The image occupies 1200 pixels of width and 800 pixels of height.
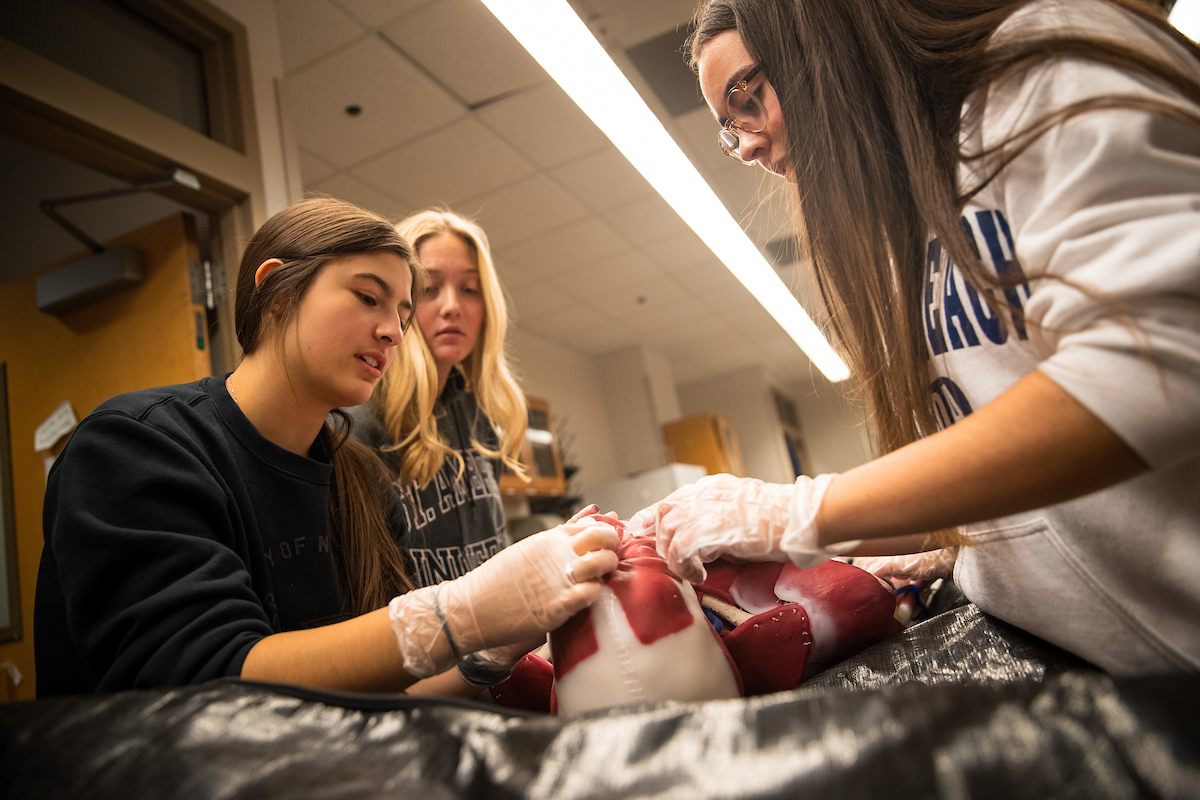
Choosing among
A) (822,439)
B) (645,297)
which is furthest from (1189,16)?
(822,439)

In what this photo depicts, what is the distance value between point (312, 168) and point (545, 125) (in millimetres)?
1224

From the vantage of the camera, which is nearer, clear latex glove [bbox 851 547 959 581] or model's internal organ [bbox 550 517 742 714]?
model's internal organ [bbox 550 517 742 714]

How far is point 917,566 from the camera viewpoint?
4.12ft

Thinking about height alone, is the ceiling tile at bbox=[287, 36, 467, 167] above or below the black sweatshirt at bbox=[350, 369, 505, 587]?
above

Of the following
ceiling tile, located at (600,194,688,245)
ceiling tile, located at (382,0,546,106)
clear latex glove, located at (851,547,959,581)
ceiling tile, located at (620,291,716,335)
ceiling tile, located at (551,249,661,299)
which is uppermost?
ceiling tile, located at (382,0,546,106)

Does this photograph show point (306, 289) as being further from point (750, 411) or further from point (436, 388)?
point (750, 411)

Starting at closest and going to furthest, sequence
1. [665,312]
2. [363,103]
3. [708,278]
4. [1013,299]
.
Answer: [1013,299]
[363,103]
[708,278]
[665,312]

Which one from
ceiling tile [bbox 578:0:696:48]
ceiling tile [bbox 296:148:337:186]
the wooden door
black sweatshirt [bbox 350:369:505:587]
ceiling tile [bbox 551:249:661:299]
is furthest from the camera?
ceiling tile [bbox 551:249:661:299]

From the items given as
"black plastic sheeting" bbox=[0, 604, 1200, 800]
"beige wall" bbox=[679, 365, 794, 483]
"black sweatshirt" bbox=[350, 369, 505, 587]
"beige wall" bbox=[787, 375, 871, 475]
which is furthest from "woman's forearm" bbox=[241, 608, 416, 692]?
"beige wall" bbox=[787, 375, 871, 475]

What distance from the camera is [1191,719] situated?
44 cm

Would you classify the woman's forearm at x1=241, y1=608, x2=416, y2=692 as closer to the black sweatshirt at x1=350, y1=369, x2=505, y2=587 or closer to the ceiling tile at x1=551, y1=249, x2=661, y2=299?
the black sweatshirt at x1=350, y1=369, x2=505, y2=587

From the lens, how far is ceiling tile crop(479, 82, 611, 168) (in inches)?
131

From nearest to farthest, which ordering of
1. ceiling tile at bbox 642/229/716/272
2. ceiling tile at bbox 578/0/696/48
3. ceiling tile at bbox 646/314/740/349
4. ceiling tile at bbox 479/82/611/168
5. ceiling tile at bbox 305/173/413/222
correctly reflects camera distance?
1. ceiling tile at bbox 578/0/696/48
2. ceiling tile at bbox 479/82/611/168
3. ceiling tile at bbox 305/173/413/222
4. ceiling tile at bbox 642/229/716/272
5. ceiling tile at bbox 646/314/740/349

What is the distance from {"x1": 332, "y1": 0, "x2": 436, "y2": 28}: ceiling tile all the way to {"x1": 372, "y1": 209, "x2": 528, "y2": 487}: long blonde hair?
1139mm
